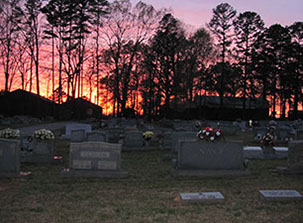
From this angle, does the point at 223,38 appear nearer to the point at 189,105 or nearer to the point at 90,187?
the point at 189,105

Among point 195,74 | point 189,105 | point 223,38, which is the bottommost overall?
point 189,105

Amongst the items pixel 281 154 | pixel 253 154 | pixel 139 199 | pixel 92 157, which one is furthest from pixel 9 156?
pixel 281 154

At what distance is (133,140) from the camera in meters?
14.6

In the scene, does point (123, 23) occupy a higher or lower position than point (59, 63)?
higher

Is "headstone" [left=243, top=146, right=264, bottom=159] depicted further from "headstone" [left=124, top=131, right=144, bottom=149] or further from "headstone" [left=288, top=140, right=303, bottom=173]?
"headstone" [left=124, top=131, right=144, bottom=149]

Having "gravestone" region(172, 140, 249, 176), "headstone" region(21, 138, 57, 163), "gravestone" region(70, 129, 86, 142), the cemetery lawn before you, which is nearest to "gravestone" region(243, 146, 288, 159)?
the cemetery lawn

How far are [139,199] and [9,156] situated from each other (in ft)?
13.9

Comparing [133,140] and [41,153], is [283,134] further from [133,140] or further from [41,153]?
[41,153]

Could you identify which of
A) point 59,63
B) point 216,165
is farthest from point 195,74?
point 216,165

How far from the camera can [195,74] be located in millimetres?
40938

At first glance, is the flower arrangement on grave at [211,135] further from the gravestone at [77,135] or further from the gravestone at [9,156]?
the gravestone at [77,135]

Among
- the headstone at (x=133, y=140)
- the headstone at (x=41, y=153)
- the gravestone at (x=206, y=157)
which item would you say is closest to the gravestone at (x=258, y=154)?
the gravestone at (x=206, y=157)

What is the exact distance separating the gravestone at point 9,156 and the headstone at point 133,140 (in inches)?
264

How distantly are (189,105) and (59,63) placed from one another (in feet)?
62.0
